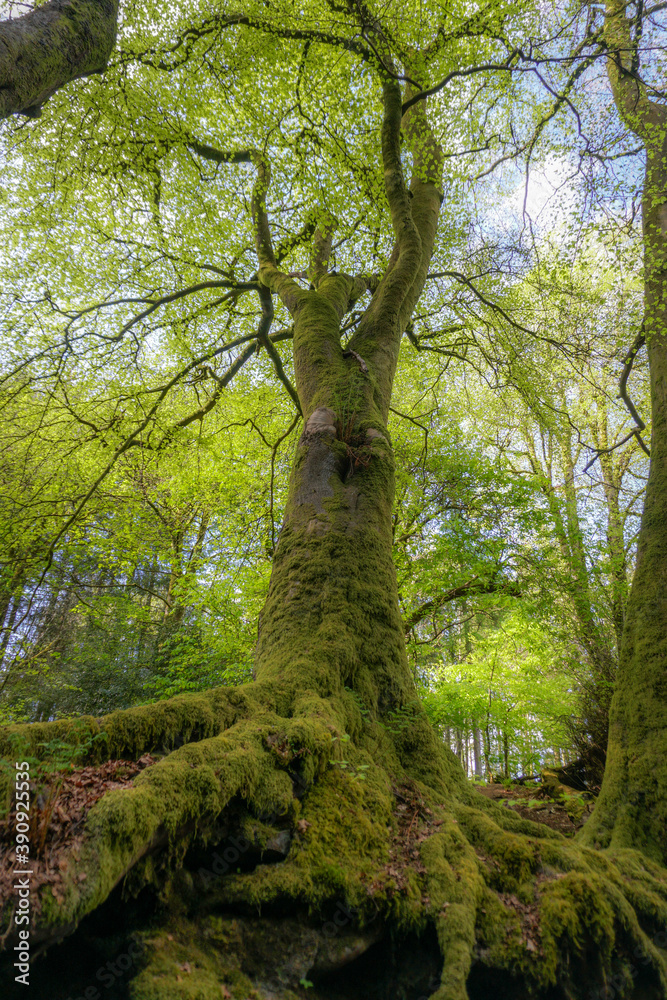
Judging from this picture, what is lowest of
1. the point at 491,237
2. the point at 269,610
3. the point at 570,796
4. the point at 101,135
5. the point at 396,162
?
the point at 570,796

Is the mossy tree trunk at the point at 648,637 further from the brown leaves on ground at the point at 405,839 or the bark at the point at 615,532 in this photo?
the brown leaves on ground at the point at 405,839

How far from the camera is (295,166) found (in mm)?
6973

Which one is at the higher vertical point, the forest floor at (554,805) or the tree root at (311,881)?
the tree root at (311,881)

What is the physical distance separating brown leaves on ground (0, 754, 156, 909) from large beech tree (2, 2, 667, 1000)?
0.05 ft

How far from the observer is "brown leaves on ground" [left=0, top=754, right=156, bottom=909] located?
1.13 m

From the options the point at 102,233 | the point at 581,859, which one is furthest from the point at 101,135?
the point at 581,859

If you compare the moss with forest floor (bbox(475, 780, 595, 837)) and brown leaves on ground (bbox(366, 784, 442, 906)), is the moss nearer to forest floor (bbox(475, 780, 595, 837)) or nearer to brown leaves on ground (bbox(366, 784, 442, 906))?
brown leaves on ground (bbox(366, 784, 442, 906))

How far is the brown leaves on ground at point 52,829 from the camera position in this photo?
1130 mm

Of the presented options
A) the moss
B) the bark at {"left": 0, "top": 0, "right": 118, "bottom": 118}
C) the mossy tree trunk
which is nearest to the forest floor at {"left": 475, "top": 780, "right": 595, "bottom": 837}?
the mossy tree trunk

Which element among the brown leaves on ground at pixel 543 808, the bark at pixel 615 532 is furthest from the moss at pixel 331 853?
the bark at pixel 615 532

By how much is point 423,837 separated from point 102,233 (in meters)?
8.11

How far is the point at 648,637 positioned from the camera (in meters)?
3.64

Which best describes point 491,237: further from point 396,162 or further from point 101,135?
point 101,135

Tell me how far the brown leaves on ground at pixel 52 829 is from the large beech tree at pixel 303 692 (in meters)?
0.02
